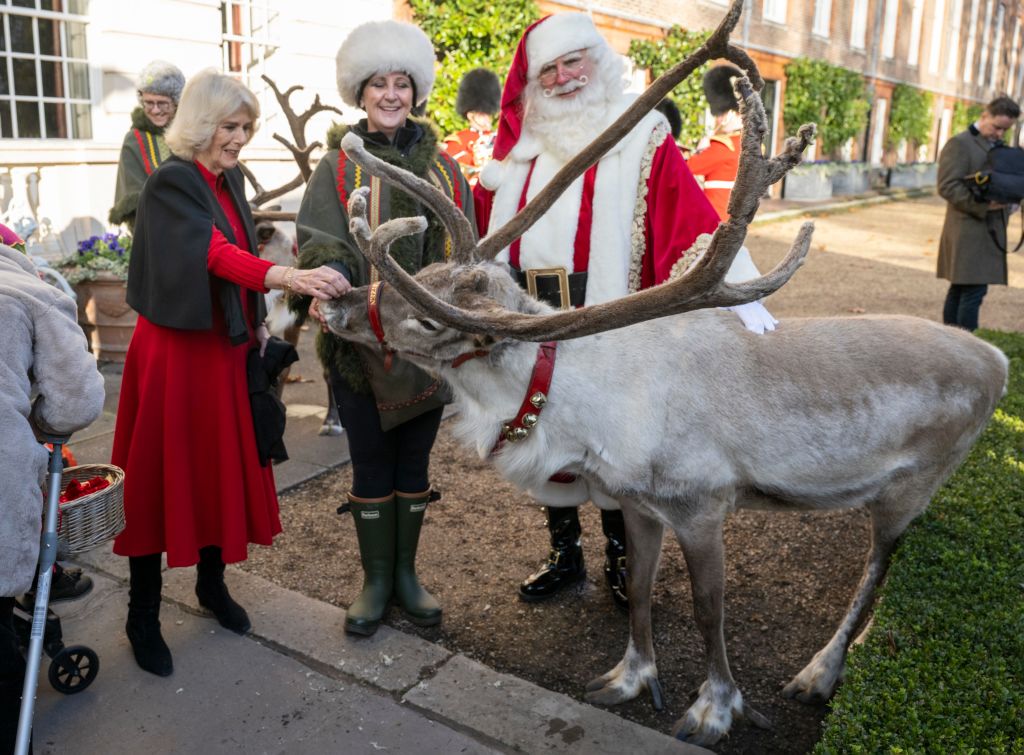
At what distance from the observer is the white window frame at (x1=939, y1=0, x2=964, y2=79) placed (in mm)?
38625

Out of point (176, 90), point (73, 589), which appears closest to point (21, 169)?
point (176, 90)

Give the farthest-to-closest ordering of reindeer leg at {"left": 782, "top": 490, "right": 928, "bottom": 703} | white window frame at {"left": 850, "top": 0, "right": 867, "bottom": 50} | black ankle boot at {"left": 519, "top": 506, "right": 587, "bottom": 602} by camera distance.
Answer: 1. white window frame at {"left": 850, "top": 0, "right": 867, "bottom": 50}
2. black ankle boot at {"left": 519, "top": 506, "right": 587, "bottom": 602}
3. reindeer leg at {"left": 782, "top": 490, "right": 928, "bottom": 703}

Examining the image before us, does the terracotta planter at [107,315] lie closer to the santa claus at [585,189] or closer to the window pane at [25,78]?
the window pane at [25,78]

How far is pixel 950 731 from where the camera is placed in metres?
2.39

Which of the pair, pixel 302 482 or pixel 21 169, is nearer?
pixel 302 482

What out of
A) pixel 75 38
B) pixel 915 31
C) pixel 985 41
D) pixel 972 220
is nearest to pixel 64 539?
pixel 75 38

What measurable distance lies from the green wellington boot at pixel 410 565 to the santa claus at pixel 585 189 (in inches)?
28.2

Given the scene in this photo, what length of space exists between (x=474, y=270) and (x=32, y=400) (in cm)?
144

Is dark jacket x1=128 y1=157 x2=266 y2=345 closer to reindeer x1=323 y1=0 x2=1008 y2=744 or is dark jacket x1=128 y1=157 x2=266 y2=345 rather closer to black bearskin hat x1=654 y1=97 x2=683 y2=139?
reindeer x1=323 y1=0 x2=1008 y2=744

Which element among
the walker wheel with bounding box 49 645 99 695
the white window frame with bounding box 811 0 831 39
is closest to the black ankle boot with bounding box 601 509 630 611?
the walker wheel with bounding box 49 645 99 695

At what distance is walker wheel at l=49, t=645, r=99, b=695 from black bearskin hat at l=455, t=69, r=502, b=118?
25.8 ft

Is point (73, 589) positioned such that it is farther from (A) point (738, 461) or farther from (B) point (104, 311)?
(B) point (104, 311)

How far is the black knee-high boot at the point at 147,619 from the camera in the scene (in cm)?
336

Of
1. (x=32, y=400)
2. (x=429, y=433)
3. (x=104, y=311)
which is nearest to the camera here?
(x=32, y=400)
